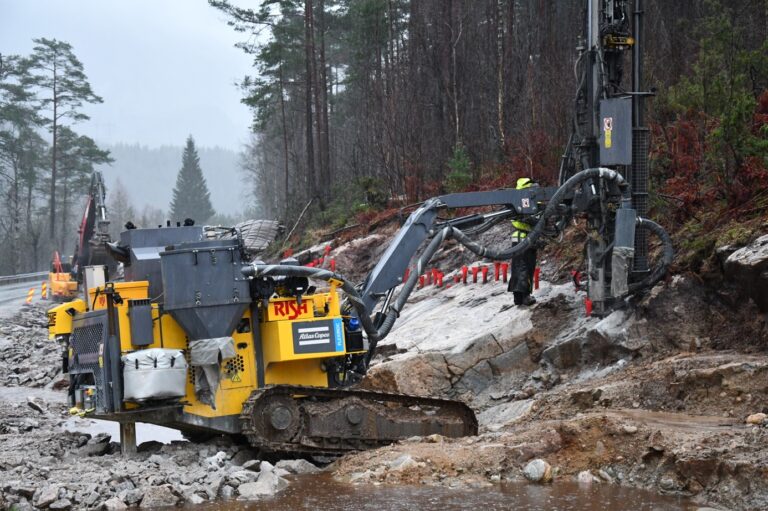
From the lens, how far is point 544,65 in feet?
80.6

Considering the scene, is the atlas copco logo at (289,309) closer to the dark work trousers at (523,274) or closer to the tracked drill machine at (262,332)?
the tracked drill machine at (262,332)

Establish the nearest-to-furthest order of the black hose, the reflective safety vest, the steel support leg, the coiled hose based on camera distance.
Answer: the steel support leg → the coiled hose → the black hose → the reflective safety vest

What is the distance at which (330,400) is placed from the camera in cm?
1104

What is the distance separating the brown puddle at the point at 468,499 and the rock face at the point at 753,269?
142 inches

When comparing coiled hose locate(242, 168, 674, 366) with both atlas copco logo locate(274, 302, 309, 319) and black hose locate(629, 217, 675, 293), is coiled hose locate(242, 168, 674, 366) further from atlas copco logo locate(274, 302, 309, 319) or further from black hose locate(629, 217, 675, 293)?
atlas copco logo locate(274, 302, 309, 319)

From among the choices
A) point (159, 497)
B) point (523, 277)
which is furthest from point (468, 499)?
point (523, 277)

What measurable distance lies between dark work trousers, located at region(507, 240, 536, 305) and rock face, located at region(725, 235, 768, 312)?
313 cm

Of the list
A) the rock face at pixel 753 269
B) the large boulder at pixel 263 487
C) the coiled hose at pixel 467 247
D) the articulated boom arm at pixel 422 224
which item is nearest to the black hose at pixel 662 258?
the coiled hose at pixel 467 247

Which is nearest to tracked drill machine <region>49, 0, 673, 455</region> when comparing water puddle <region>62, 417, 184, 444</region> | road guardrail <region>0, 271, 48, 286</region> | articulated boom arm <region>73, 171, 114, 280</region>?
water puddle <region>62, 417, 184, 444</region>

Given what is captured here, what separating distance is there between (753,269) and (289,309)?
5199 millimetres

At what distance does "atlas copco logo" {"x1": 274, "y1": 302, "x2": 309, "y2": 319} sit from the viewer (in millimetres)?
10875

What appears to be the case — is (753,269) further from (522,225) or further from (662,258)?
(522,225)

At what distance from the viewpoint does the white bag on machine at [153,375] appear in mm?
10070

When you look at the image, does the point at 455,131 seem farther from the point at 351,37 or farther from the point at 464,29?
the point at 351,37
